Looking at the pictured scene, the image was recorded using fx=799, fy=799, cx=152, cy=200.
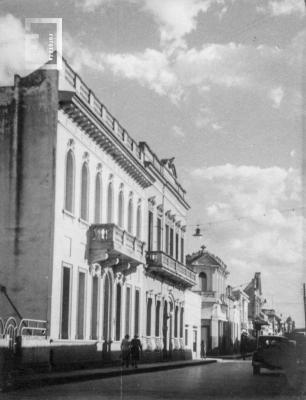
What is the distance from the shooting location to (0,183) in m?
23.6

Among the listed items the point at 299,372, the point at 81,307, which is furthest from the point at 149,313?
the point at 299,372

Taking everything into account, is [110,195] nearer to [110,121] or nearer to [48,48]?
[110,121]

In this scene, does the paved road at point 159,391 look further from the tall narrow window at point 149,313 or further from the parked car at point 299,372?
the tall narrow window at point 149,313

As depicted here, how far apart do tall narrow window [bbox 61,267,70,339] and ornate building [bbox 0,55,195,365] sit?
31mm

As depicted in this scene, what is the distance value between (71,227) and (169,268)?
13.7m

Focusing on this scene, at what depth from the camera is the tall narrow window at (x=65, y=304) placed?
81.3 ft

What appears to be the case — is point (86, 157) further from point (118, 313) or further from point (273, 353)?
point (273, 353)

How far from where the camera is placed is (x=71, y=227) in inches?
1000

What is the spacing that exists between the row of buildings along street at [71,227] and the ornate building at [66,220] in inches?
1.2

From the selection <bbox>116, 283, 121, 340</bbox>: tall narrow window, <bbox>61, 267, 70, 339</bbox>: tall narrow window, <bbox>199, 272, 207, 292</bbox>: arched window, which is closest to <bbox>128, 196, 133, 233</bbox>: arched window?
<bbox>116, 283, 121, 340</bbox>: tall narrow window

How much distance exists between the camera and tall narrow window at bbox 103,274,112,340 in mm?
29484

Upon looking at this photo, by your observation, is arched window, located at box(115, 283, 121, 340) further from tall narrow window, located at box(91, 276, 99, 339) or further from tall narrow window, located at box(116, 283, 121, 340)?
tall narrow window, located at box(91, 276, 99, 339)

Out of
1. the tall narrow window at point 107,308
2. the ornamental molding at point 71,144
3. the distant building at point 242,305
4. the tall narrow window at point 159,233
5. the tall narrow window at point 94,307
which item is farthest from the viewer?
the distant building at point 242,305

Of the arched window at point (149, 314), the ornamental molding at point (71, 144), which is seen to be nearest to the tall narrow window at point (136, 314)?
the arched window at point (149, 314)
